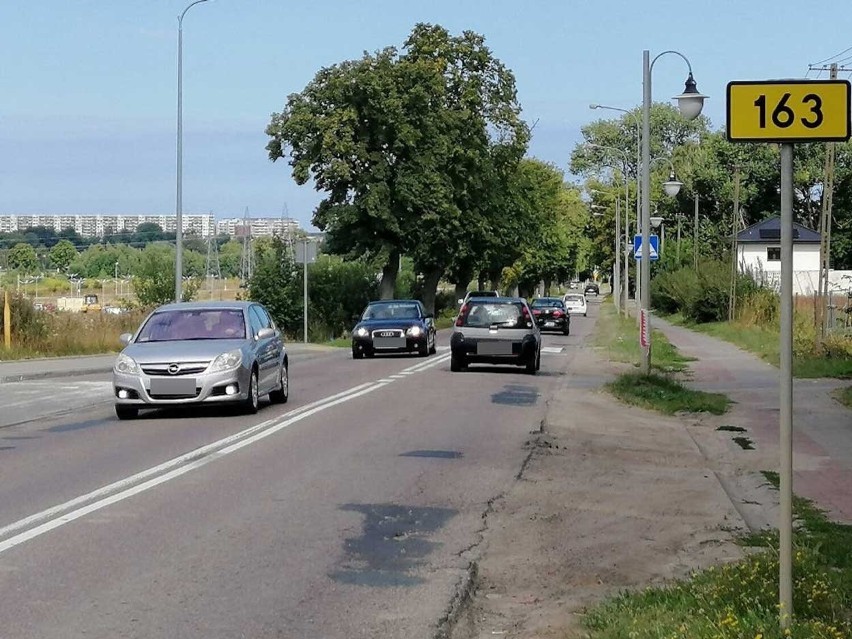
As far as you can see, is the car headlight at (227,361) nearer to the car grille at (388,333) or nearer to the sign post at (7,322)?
the car grille at (388,333)

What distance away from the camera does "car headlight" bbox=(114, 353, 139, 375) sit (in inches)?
670

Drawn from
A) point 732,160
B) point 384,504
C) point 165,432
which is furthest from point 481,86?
point 384,504

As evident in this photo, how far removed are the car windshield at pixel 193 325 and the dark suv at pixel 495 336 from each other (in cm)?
942

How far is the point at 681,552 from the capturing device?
862 centimetres

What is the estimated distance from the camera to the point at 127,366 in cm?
1708

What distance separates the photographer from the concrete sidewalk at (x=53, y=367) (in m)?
26.8

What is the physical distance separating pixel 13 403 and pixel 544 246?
3136 inches

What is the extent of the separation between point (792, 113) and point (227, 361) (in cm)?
1200

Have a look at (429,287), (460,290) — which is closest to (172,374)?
(429,287)

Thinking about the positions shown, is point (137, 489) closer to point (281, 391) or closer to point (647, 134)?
point (281, 391)

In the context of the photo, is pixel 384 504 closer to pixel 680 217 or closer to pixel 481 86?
pixel 481 86

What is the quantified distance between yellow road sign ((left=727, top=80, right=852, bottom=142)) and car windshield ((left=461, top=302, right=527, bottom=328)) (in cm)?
2118

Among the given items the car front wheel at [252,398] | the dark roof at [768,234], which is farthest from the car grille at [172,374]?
the dark roof at [768,234]

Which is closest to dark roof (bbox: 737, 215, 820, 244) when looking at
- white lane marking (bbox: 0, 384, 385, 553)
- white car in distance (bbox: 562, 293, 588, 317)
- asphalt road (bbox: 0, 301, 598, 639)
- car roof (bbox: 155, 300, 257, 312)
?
white car in distance (bbox: 562, 293, 588, 317)
